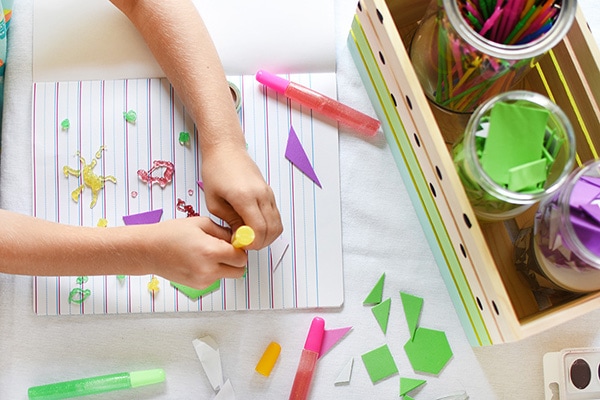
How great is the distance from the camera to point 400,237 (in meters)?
0.65

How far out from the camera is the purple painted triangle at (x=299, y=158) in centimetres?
65

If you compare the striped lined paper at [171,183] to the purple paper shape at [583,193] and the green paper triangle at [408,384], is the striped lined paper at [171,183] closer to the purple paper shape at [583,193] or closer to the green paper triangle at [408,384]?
the green paper triangle at [408,384]

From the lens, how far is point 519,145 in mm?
476

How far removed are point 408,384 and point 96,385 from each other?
11.7 inches

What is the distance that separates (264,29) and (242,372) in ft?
1.12

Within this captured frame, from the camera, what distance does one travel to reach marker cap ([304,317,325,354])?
0.63 meters

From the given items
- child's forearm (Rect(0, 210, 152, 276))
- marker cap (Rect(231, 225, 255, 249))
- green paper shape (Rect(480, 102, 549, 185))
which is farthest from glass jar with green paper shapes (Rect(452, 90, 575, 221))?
child's forearm (Rect(0, 210, 152, 276))

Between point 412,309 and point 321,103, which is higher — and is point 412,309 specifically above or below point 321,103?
A: below

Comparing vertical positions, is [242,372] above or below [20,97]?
below

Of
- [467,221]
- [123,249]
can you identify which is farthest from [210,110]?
[467,221]

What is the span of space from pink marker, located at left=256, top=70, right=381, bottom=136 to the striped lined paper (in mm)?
11

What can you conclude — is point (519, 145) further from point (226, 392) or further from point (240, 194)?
point (226, 392)

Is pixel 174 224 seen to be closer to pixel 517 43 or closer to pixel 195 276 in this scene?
pixel 195 276

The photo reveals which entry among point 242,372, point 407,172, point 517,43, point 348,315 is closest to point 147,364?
point 242,372
